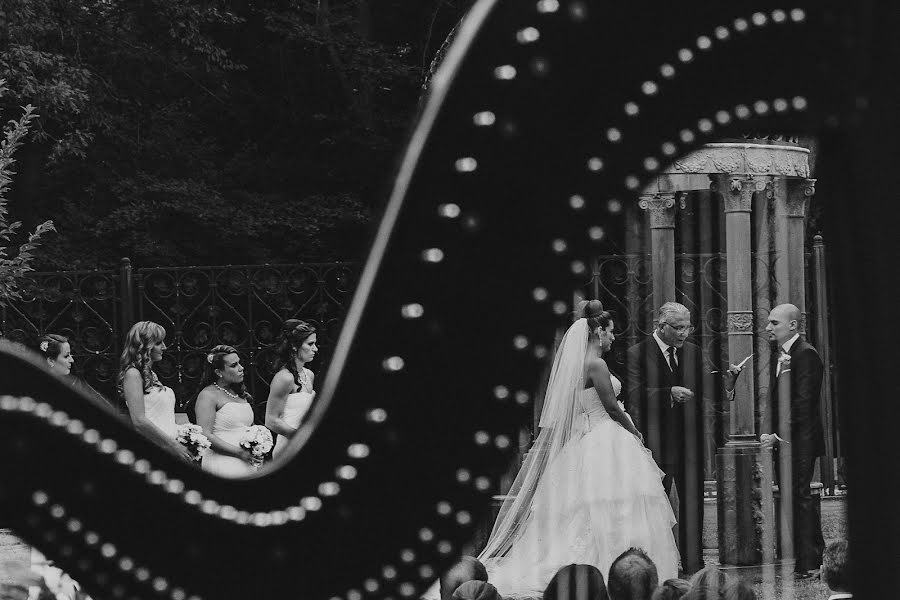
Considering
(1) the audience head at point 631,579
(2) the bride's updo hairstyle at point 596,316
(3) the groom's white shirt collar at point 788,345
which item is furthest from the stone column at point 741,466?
(1) the audience head at point 631,579

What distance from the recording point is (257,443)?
22.0 ft

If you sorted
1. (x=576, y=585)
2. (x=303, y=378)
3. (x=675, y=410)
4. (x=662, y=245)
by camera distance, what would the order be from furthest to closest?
1. (x=303, y=378)
2. (x=675, y=410)
3. (x=662, y=245)
4. (x=576, y=585)

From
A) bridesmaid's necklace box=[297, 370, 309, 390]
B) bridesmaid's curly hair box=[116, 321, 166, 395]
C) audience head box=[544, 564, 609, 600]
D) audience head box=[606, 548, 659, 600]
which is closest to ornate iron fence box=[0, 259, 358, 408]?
bridesmaid's necklace box=[297, 370, 309, 390]

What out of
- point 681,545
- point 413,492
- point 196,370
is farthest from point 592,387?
point 196,370

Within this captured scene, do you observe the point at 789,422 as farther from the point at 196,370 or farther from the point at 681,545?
the point at 196,370

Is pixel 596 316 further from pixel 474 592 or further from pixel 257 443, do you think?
pixel 474 592

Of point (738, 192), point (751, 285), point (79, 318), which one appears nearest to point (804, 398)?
point (751, 285)

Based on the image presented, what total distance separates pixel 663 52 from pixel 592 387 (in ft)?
16.0

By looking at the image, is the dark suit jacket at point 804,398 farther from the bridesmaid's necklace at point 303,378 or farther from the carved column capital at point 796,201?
the bridesmaid's necklace at point 303,378

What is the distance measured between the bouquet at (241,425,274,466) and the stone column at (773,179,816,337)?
2.54m

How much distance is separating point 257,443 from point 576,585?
3174 millimetres

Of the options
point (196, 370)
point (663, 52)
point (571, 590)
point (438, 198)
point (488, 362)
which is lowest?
point (571, 590)

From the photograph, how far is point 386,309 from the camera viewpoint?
1465mm

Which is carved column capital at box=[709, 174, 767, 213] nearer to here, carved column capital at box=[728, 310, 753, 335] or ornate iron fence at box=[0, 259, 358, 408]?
carved column capital at box=[728, 310, 753, 335]
